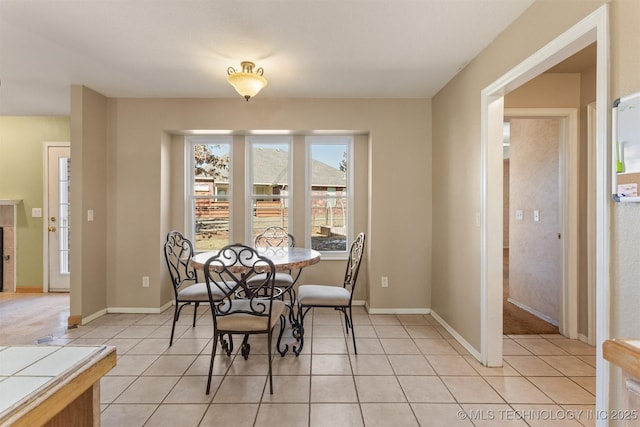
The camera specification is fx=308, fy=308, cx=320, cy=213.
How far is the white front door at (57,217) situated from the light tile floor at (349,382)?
1.93 m

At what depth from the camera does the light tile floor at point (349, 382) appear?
1.80 m

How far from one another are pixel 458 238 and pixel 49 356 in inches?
115

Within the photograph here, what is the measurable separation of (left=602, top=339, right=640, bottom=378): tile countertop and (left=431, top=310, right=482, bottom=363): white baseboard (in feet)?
6.33

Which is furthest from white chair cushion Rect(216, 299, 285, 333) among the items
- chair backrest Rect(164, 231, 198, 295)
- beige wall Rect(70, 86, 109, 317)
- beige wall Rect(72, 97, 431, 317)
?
beige wall Rect(70, 86, 109, 317)

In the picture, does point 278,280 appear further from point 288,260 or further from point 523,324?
point 523,324

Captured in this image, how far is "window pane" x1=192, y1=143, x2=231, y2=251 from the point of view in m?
3.99

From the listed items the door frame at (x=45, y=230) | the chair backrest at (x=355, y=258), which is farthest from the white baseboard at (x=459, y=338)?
the door frame at (x=45, y=230)

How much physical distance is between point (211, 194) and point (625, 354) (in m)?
3.93

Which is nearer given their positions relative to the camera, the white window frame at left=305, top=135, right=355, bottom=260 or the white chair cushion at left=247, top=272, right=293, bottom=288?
the white chair cushion at left=247, top=272, right=293, bottom=288

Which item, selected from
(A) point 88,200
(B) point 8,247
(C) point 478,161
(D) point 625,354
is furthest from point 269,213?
(B) point 8,247

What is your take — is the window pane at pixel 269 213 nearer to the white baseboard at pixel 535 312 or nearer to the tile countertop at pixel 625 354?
the white baseboard at pixel 535 312

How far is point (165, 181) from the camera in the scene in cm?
372

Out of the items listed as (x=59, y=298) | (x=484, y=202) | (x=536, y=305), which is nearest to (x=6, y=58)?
(x=59, y=298)

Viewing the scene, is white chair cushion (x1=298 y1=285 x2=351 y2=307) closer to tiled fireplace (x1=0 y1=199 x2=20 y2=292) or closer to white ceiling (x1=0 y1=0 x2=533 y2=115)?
white ceiling (x1=0 y1=0 x2=533 y2=115)
